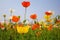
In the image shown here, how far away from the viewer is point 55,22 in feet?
4.33

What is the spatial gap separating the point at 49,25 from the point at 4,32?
39cm

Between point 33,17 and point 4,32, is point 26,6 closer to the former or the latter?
point 33,17

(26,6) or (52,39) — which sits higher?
(26,6)

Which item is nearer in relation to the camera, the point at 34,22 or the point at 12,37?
the point at 12,37

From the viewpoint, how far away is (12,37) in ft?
4.36

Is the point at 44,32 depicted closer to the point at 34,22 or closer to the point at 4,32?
the point at 34,22

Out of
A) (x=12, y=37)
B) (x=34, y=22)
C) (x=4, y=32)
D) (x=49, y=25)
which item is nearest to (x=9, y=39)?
(x=12, y=37)

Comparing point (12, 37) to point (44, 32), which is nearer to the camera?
point (12, 37)

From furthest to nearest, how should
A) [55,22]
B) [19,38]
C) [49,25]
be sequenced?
[49,25] → [19,38] → [55,22]

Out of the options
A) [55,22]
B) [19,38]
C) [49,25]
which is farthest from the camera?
[49,25]

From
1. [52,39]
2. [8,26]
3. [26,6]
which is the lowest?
[52,39]

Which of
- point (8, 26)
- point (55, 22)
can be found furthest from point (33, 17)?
point (55, 22)

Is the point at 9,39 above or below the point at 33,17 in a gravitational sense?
below

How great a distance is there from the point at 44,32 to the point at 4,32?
368 mm
